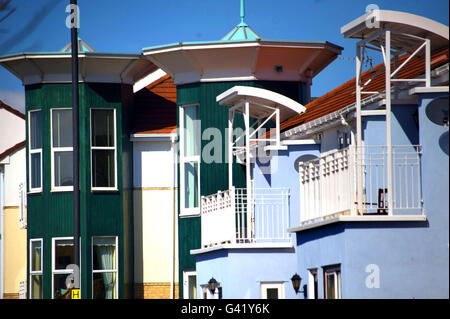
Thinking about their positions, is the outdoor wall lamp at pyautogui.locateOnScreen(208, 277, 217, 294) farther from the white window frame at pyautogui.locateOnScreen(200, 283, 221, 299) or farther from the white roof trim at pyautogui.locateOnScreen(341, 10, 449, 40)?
the white roof trim at pyautogui.locateOnScreen(341, 10, 449, 40)

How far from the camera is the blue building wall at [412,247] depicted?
14.0 meters

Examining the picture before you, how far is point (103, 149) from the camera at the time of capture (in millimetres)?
26688

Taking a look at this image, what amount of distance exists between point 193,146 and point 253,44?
3147mm

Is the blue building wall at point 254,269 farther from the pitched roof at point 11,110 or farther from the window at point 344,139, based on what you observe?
the pitched roof at point 11,110

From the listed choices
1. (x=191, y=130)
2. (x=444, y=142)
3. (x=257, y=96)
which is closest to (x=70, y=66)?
(x=191, y=130)

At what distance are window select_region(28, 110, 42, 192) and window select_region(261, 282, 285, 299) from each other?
8451 mm

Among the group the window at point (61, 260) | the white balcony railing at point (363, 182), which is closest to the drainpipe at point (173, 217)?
the window at point (61, 260)

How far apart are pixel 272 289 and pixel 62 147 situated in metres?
8.26

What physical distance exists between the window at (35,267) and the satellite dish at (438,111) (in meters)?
14.9

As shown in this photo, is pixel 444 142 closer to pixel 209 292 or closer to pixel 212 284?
pixel 212 284

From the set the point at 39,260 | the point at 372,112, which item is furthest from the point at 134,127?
the point at 372,112

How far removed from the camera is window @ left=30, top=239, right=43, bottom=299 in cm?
2656

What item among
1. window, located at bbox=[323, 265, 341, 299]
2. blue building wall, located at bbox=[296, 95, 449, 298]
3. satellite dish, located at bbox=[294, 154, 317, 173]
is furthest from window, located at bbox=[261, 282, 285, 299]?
blue building wall, located at bbox=[296, 95, 449, 298]

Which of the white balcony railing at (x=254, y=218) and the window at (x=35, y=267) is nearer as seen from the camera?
the white balcony railing at (x=254, y=218)
